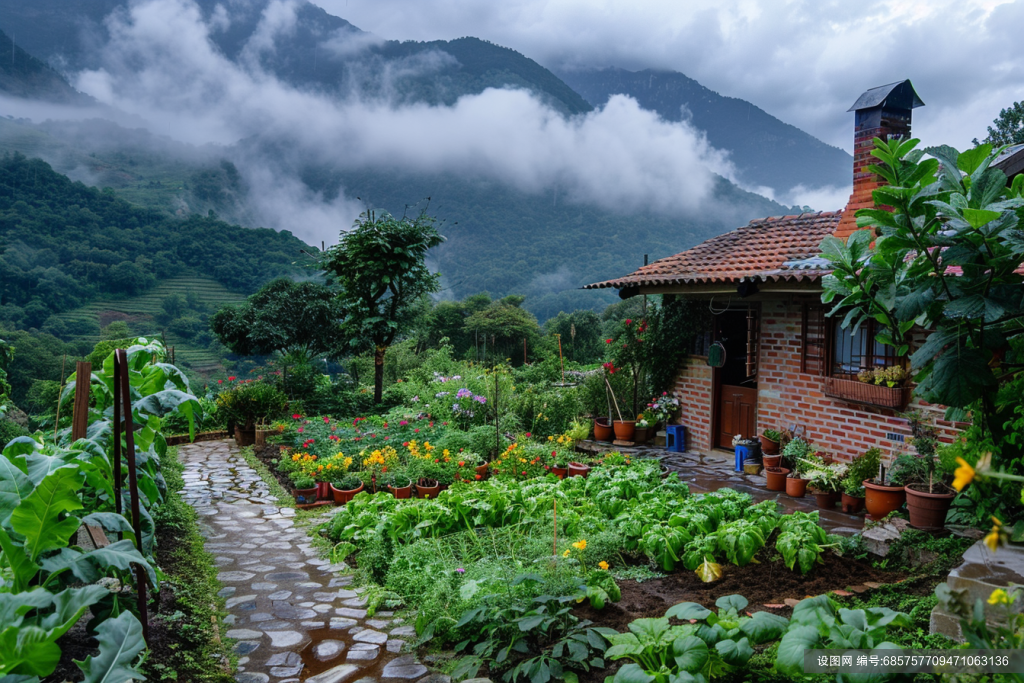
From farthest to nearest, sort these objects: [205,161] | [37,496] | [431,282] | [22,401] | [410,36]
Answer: [410,36] → [205,161] → [22,401] → [431,282] → [37,496]

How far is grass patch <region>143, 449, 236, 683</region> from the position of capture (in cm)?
298

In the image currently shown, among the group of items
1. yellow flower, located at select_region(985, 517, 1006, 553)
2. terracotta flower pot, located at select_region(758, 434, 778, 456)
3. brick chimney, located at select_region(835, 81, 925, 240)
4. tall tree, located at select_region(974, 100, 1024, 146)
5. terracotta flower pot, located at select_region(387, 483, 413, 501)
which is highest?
tall tree, located at select_region(974, 100, 1024, 146)

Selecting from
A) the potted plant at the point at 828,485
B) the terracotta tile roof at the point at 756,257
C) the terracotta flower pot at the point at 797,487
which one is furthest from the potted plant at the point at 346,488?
the potted plant at the point at 828,485

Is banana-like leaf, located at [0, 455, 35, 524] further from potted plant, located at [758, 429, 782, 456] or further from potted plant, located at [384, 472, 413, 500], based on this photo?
potted plant, located at [758, 429, 782, 456]

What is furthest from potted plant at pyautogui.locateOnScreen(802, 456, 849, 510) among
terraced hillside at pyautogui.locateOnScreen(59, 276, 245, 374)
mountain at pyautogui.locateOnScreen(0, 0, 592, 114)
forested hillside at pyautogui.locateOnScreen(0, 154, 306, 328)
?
mountain at pyautogui.locateOnScreen(0, 0, 592, 114)

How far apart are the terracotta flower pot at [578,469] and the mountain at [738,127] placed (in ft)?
290

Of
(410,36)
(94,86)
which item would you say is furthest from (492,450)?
(410,36)

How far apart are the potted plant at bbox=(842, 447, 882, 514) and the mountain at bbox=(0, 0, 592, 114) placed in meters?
91.8

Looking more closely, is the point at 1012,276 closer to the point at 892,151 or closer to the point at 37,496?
the point at 892,151

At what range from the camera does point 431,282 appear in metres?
12.5

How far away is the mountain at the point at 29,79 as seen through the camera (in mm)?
54438

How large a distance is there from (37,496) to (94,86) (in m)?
91.0

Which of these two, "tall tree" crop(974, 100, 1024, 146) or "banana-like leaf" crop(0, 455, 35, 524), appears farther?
"tall tree" crop(974, 100, 1024, 146)

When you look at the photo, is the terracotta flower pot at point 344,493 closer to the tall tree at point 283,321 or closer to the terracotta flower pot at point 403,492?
the terracotta flower pot at point 403,492
